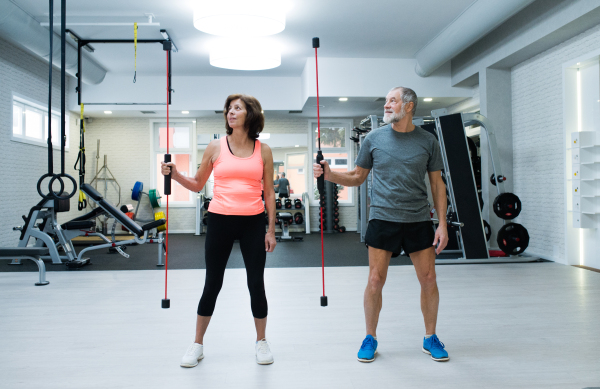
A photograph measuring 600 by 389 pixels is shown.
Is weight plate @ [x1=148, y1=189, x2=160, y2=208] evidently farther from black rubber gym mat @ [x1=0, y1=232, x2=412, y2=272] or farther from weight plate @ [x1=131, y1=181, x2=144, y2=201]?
black rubber gym mat @ [x1=0, y1=232, x2=412, y2=272]

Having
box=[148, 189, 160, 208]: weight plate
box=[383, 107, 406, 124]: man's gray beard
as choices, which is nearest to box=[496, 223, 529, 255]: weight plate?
box=[383, 107, 406, 124]: man's gray beard

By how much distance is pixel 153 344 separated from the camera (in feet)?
8.42

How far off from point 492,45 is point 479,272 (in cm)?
341

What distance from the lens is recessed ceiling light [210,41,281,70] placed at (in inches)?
234

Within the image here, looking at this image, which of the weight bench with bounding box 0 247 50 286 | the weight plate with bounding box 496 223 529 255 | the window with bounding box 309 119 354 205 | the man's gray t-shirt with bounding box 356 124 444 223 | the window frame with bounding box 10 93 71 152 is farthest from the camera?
the window with bounding box 309 119 354 205

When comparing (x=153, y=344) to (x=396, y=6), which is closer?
(x=153, y=344)

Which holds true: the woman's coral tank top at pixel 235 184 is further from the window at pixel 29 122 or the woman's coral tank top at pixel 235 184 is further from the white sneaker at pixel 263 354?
the window at pixel 29 122

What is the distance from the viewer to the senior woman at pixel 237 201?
208 cm

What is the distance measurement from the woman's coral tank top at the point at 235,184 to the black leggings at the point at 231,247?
40 mm

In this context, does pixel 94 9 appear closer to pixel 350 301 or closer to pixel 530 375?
pixel 350 301

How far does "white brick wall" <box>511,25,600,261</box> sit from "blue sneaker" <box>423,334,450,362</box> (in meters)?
4.10

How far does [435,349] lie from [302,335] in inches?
31.8

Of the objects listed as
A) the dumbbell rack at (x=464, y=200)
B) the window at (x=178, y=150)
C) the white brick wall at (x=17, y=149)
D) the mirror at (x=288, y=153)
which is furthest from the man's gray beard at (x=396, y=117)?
the window at (x=178, y=150)

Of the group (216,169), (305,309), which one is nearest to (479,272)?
(305,309)
